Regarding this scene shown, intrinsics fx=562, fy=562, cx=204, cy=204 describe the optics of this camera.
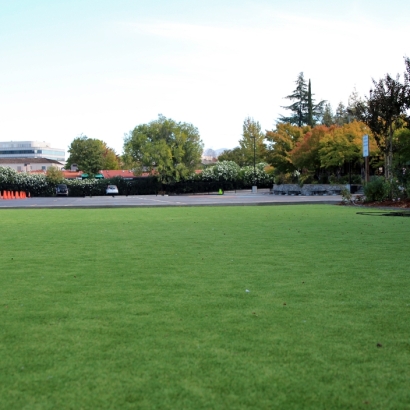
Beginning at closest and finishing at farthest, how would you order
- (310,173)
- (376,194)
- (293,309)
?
(293,309), (376,194), (310,173)

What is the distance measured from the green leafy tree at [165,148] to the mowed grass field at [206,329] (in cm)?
6426

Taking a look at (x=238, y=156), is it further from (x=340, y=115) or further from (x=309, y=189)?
(x=309, y=189)

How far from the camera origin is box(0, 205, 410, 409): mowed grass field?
3834mm

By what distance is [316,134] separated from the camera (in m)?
56.6

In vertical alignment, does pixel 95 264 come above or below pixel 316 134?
below

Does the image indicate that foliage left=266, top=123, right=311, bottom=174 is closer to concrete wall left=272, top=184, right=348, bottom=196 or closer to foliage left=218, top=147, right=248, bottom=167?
concrete wall left=272, top=184, right=348, bottom=196

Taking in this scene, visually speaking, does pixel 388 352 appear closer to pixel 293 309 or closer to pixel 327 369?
pixel 327 369

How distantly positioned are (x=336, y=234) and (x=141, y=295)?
7901 mm

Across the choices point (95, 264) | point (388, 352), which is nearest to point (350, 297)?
point (388, 352)

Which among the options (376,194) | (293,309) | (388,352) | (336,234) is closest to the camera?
Result: (388,352)

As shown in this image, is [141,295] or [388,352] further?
[141,295]

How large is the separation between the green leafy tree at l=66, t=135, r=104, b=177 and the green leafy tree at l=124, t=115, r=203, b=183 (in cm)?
3745

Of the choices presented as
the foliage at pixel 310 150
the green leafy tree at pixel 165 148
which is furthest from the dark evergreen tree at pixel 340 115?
the foliage at pixel 310 150

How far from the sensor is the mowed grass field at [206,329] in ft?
12.6
